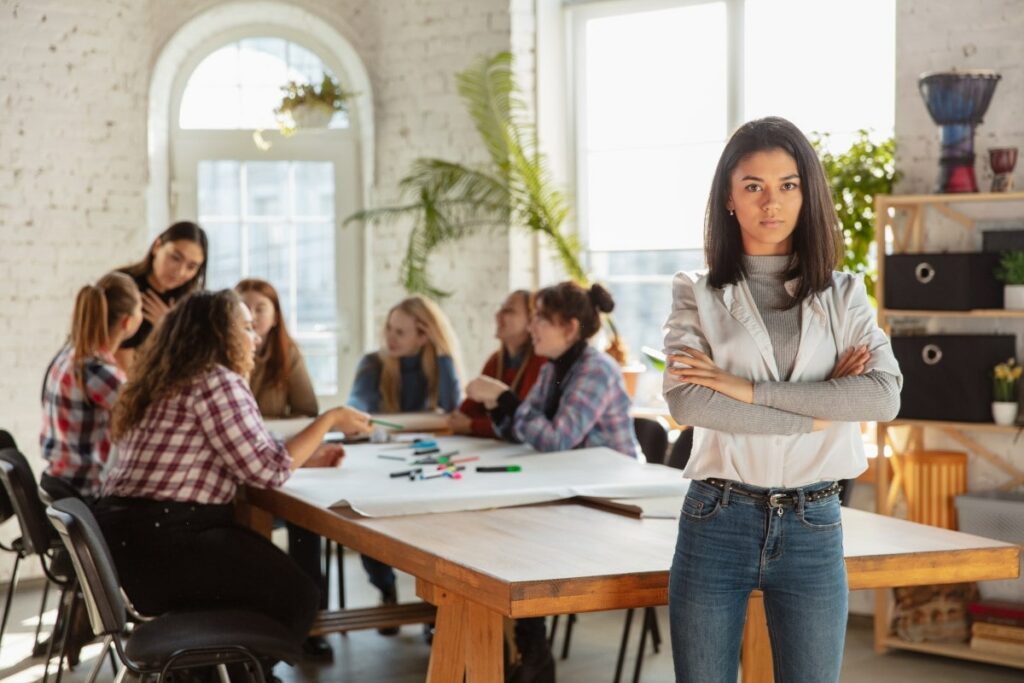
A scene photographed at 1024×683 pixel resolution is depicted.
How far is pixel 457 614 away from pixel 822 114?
3.80 meters

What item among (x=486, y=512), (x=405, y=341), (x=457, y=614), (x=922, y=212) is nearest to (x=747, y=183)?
(x=457, y=614)

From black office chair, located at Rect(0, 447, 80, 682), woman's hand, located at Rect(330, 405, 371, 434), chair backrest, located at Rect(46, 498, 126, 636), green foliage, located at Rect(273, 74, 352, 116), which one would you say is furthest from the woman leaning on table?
green foliage, located at Rect(273, 74, 352, 116)

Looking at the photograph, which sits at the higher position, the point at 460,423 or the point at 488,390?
the point at 488,390

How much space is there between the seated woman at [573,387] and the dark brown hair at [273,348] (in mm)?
1264

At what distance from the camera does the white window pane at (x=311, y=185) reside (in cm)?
672

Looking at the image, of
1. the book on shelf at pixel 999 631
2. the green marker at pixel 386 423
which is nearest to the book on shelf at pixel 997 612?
the book on shelf at pixel 999 631

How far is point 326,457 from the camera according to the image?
399cm

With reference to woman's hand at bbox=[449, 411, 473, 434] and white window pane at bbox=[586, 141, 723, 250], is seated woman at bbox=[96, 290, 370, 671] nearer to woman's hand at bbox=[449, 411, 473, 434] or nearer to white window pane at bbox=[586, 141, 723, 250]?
woman's hand at bbox=[449, 411, 473, 434]

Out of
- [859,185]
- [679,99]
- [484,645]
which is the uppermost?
[679,99]

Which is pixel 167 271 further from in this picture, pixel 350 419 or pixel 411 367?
pixel 350 419

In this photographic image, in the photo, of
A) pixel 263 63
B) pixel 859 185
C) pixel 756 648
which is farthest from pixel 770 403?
pixel 263 63

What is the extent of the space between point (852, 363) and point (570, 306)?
81.9 inches

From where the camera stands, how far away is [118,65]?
6.10 meters

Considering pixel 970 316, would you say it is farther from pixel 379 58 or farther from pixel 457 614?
pixel 379 58
